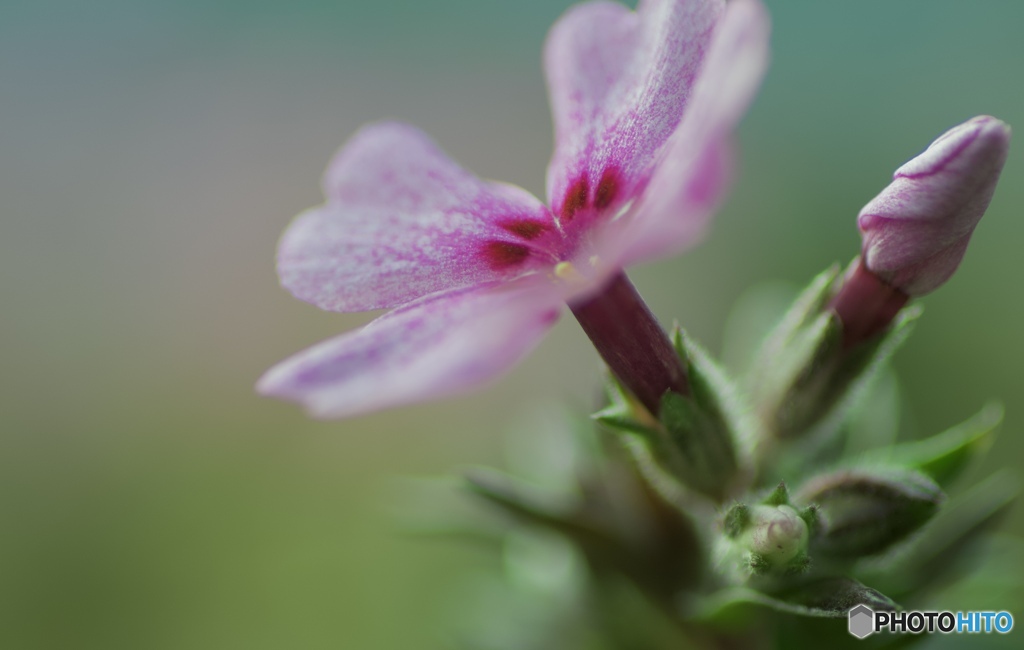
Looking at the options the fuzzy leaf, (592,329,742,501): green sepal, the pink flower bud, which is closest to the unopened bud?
(592,329,742,501): green sepal

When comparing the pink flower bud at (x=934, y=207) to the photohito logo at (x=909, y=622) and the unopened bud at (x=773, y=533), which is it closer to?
the unopened bud at (x=773, y=533)

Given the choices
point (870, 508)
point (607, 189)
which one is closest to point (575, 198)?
point (607, 189)

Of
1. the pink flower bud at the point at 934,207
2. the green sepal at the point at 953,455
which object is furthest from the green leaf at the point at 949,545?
the pink flower bud at the point at 934,207

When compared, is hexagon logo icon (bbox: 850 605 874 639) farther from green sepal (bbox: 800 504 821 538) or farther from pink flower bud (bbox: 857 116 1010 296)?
pink flower bud (bbox: 857 116 1010 296)

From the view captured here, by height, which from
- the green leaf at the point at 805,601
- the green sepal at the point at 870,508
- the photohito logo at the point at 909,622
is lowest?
the photohito logo at the point at 909,622

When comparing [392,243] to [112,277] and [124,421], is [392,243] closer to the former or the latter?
[124,421]

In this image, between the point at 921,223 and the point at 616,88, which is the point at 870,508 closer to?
the point at 921,223

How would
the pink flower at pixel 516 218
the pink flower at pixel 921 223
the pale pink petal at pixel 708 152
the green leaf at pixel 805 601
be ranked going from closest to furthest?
1. the pale pink petal at pixel 708 152
2. the pink flower at pixel 516 218
3. the pink flower at pixel 921 223
4. the green leaf at pixel 805 601

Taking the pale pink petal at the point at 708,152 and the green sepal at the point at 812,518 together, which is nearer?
the pale pink petal at the point at 708,152
